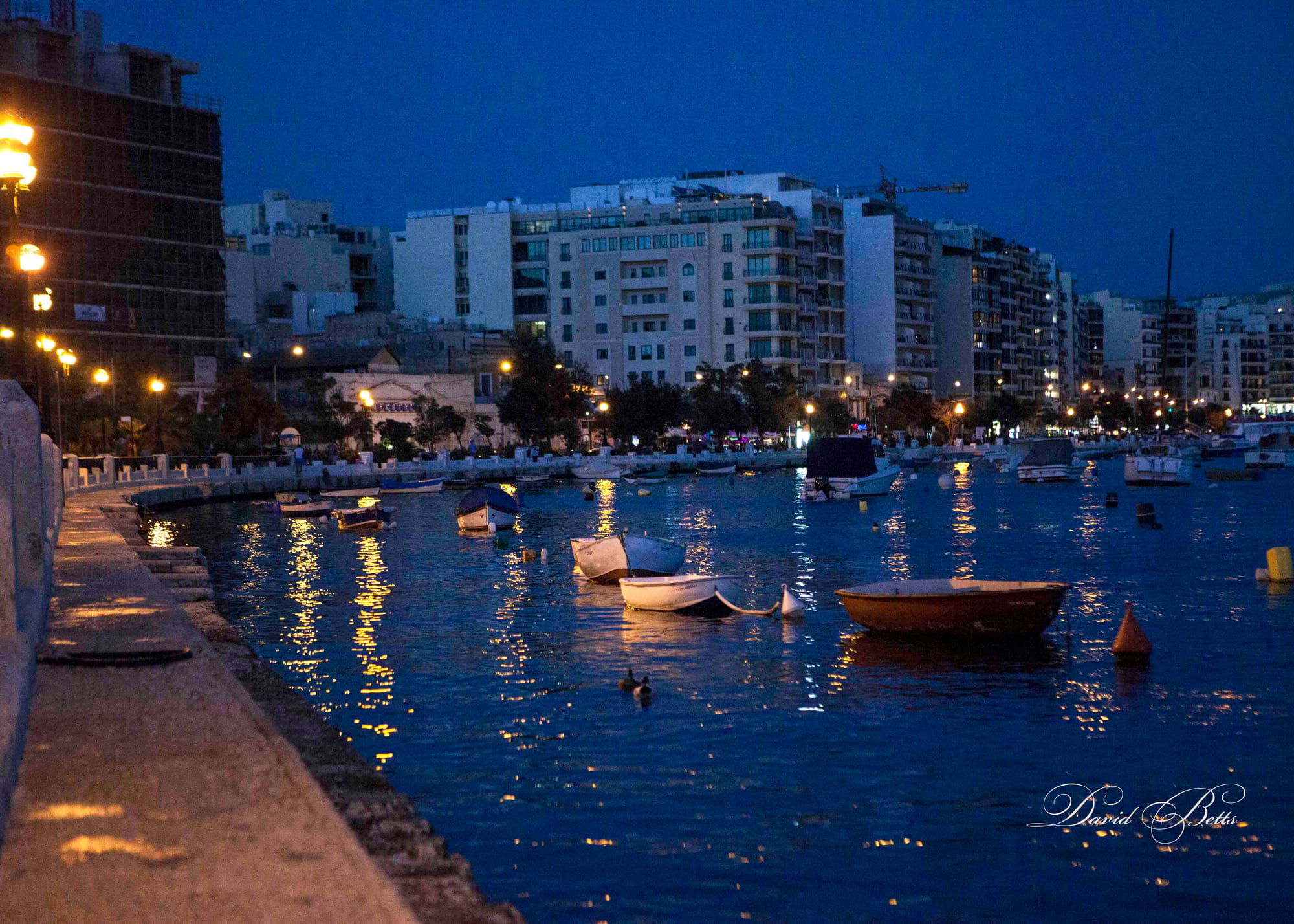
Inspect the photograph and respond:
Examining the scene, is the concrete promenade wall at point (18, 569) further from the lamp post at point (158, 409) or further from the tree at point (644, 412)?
the tree at point (644, 412)

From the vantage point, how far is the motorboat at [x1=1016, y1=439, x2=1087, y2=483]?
85.2 meters

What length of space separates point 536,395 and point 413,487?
1116 inches

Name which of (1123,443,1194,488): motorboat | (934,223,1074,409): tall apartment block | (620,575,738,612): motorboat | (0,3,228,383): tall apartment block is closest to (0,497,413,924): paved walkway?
(620,575,738,612): motorboat

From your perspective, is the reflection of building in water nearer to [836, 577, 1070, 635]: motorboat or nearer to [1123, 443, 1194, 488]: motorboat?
[836, 577, 1070, 635]: motorboat

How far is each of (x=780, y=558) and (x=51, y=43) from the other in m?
80.5

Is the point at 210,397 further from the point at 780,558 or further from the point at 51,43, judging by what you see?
the point at 780,558

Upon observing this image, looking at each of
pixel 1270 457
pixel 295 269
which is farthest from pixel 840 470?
pixel 295 269

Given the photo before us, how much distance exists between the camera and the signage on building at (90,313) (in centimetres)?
9750

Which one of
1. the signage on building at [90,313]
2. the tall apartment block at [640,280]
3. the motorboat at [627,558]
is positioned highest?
the tall apartment block at [640,280]

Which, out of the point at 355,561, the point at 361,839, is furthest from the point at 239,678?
the point at 355,561

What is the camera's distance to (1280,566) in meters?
31.6

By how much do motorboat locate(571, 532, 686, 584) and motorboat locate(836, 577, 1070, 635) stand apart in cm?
913

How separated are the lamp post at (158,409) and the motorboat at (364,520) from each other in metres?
25.1

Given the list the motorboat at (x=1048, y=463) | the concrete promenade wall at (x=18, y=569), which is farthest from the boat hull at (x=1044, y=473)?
the concrete promenade wall at (x=18, y=569)
